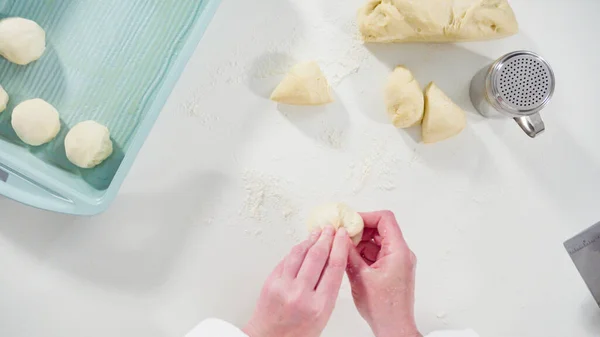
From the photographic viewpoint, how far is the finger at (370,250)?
0.98 metres

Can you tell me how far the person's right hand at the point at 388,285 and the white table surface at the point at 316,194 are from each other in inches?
5.3

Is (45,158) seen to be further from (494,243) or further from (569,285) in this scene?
(569,285)

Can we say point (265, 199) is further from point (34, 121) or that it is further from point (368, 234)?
point (34, 121)

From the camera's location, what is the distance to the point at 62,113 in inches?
39.1

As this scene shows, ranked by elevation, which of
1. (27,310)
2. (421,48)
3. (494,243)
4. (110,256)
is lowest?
(27,310)

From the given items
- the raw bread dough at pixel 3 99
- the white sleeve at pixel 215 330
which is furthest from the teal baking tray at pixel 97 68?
the white sleeve at pixel 215 330

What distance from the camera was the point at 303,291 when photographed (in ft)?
2.80

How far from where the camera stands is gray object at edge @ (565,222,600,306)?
3.53 ft

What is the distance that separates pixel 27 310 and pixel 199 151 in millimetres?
426

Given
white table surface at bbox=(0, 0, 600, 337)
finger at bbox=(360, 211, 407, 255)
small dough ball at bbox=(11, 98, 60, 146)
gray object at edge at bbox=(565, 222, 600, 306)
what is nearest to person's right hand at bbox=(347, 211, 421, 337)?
finger at bbox=(360, 211, 407, 255)

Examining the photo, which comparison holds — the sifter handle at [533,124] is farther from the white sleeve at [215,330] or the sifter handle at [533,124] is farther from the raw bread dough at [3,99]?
the raw bread dough at [3,99]

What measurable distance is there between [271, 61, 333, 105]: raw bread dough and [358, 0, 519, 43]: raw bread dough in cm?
13

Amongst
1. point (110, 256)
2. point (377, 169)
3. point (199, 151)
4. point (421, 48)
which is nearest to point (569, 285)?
point (377, 169)

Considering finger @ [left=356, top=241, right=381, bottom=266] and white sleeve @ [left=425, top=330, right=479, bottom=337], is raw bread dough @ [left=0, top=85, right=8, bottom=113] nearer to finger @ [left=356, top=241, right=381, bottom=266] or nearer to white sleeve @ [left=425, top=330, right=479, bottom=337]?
finger @ [left=356, top=241, right=381, bottom=266]
